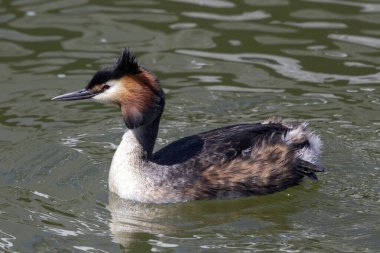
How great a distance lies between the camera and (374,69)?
11.0m

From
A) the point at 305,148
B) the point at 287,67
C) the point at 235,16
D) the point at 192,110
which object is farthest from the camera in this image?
the point at 235,16

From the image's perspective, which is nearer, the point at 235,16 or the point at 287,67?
the point at 287,67

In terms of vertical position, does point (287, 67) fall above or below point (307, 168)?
above

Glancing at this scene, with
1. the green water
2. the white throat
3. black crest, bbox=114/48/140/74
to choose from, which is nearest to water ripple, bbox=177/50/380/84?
the green water

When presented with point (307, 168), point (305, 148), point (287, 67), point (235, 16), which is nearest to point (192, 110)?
point (287, 67)

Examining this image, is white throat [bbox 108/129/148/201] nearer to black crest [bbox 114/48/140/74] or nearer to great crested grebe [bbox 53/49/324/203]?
great crested grebe [bbox 53/49/324/203]

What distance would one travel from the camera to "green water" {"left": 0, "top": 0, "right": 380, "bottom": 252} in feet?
25.2

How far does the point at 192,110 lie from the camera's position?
10.2 m

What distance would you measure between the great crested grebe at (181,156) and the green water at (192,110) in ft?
0.40

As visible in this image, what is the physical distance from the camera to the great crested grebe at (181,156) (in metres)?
8.20

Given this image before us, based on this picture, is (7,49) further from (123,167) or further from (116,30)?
(123,167)

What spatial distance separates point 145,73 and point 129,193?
0.98 meters

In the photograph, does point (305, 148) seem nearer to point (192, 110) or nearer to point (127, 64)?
point (127, 64)

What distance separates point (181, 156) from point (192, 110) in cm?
192
